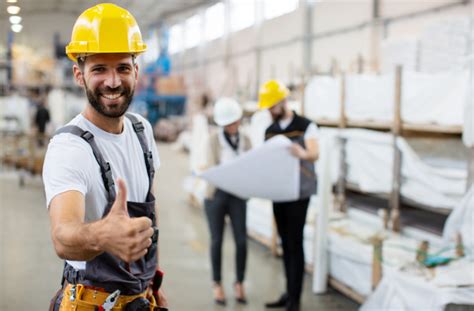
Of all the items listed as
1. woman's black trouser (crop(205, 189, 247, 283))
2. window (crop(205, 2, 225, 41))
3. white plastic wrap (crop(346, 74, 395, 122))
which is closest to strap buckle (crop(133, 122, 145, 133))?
woman's black trouser (crop(205, 189, 247, 283))

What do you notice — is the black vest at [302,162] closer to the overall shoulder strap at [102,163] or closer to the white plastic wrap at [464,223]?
the white plastic wrap at [464,223]

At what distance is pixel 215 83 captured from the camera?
22531 mm

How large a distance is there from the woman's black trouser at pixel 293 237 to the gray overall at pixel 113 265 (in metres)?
2.32

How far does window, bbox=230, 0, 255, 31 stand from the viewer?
61.1 feet

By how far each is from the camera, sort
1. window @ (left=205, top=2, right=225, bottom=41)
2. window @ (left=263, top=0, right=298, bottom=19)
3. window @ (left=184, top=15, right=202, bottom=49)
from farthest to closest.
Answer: window @ (left=184, top=15, right=202, bottom=49), window @ (left=205, top=2, right=225, bottom=41), window @ (left=263, top=0, right=298, bottom=19)

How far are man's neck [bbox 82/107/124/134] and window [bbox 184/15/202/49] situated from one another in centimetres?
2332

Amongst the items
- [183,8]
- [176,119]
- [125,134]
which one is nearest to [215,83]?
[176,119]

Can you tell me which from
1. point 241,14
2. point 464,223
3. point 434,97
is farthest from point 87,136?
point 241,14

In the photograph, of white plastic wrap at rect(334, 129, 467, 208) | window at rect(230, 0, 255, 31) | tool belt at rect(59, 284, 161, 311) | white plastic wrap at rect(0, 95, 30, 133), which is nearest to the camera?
tool belt at rect(59, 284, 161, 311)

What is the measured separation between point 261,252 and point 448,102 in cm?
272

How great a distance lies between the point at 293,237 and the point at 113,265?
2577 millimetres

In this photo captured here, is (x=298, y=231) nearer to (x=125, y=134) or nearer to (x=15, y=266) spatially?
(x=125, y=134)

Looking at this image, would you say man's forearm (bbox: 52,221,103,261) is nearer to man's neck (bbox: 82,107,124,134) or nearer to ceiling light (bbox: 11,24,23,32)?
man's neck (bbox: 82,107,124,134)

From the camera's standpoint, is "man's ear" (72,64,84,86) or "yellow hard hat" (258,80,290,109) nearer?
"man's ear" (72,64,84,86)
